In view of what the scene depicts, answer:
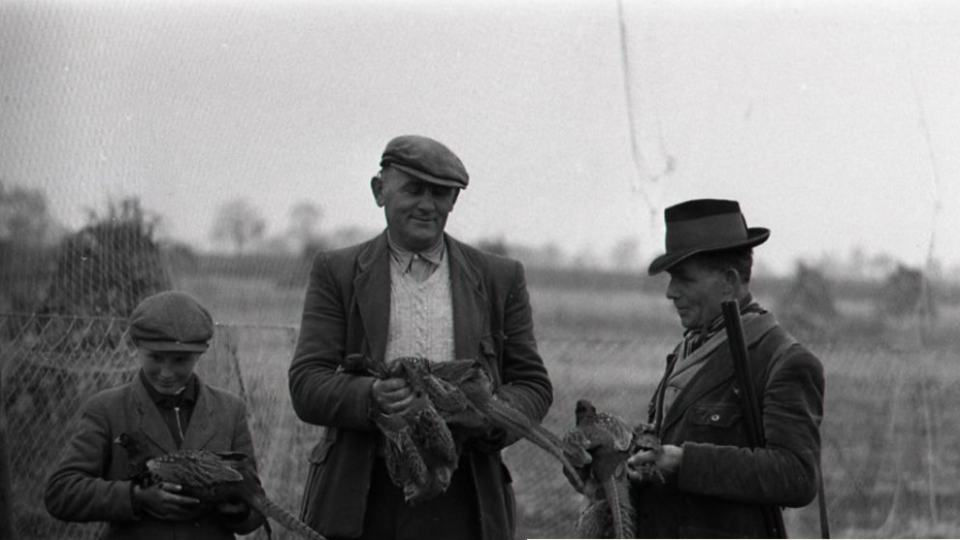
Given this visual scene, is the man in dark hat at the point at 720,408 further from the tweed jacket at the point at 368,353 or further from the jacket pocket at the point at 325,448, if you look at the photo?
the jacket pocket at the point at 325,448

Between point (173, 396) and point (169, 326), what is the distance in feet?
0.71

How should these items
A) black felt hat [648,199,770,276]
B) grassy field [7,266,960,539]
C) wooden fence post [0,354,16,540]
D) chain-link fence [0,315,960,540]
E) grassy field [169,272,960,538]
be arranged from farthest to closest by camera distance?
grassy field [169,272,960,538], grassy field [7,266,960,539], chain-link fence [0,315,960,540], wooden fence post [0,354,16,540], black felt hat [648,199,770,276]

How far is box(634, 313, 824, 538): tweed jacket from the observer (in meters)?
3.17

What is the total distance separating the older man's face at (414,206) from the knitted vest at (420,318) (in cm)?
11

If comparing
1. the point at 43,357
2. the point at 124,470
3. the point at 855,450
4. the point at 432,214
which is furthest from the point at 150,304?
the point at 855,450

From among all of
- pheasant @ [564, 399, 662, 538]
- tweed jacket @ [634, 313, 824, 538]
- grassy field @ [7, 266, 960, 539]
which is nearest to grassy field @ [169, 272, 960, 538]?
grassy field @ [7, 266, 960, 539]

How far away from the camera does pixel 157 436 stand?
3574 mm

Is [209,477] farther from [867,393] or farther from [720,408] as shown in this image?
[867,393]

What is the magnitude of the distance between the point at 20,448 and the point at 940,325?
4.82m

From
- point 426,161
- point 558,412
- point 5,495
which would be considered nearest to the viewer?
point 426,161

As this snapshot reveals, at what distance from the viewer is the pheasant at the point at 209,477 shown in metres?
3.37

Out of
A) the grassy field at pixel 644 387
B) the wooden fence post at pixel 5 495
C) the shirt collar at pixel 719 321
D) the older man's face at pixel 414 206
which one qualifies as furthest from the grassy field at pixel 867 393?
the shirt collar at pixel 719 321

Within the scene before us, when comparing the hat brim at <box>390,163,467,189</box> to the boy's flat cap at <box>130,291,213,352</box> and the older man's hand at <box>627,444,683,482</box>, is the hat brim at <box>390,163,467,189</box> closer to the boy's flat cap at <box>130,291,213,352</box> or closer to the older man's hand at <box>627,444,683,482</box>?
the boy's flat cap at <box>130,291,213,352</box>

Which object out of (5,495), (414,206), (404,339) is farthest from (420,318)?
(5,495)
